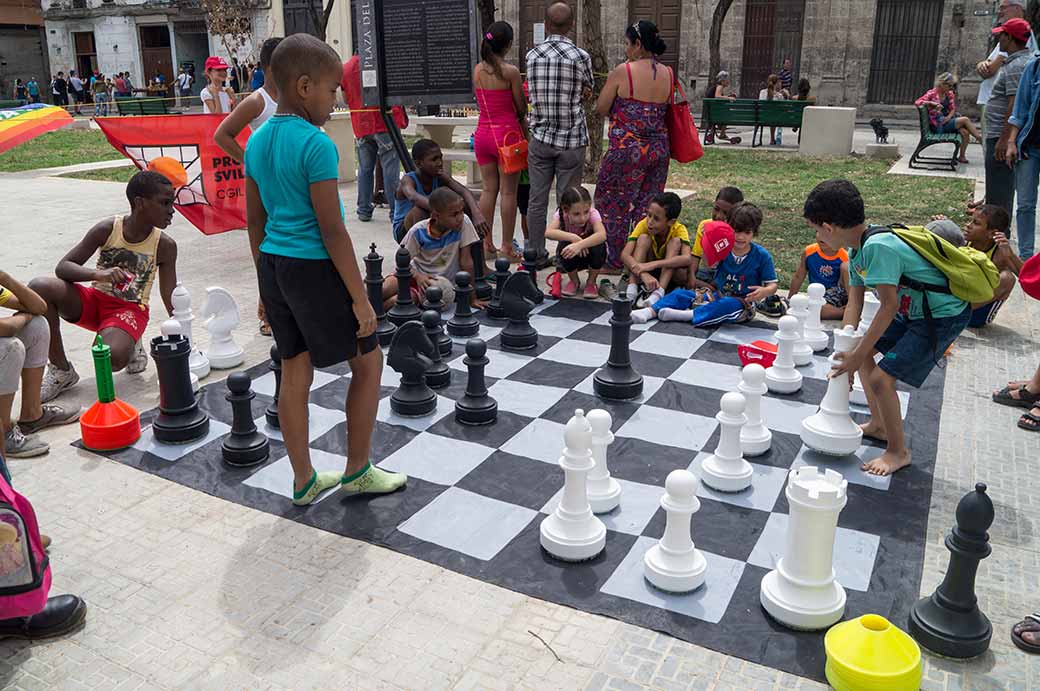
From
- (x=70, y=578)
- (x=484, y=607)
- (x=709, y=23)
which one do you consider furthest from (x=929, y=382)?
(x=709, y=23)

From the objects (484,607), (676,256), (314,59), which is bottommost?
(484,607)

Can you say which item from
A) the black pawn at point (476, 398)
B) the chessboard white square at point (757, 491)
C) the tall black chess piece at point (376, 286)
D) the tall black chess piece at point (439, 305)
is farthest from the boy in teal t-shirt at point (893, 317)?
the tall black chess piece at point (376, 286)

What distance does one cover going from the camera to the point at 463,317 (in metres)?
4.53

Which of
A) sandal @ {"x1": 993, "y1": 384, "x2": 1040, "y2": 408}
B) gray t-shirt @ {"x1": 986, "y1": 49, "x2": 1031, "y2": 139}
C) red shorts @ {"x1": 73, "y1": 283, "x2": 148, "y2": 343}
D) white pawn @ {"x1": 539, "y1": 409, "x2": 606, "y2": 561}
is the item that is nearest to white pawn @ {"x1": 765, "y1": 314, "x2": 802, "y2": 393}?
sandal @ {"x1": 993, "y1": 384, "x2": 1040, "y2": 408}

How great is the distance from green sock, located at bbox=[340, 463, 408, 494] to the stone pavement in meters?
0.21

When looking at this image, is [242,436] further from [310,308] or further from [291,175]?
[291,175]

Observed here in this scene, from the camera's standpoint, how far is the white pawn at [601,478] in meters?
2.75

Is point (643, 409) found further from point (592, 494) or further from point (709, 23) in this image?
point (709, 23)

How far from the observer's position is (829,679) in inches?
78.5

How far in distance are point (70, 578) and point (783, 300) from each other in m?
3.91

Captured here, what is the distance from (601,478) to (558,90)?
3.37 metres

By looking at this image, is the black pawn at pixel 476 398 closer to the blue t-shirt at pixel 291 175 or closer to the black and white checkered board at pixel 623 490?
the black and white checkered board at pixel 623 490

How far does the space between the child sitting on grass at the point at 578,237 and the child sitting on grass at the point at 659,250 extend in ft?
0.66

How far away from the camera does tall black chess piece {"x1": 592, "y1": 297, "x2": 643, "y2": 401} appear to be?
3.67 metres
